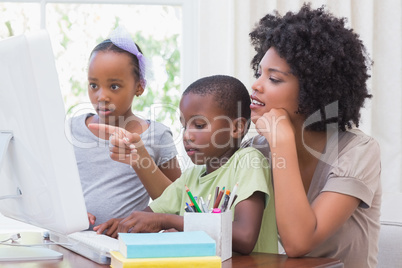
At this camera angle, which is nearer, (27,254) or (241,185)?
(27,254)

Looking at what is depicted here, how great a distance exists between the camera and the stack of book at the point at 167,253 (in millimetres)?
823

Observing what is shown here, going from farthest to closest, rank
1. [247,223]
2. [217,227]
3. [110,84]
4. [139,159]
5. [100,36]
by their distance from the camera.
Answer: [100,36] < [110,84] < [139,159] < [247,223] < [217,227]

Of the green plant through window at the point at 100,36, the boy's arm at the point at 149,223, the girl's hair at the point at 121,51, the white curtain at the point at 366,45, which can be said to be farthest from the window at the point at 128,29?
the boy's arm at the point at 149,223

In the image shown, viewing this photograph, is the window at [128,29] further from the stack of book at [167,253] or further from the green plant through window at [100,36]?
the stack of book at [167,253]

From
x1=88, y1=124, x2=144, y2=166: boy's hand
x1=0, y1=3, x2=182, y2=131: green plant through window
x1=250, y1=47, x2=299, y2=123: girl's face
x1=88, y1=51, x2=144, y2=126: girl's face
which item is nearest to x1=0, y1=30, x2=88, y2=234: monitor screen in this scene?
x1=88, y1=124, x2=144, y2=166: boy's hand

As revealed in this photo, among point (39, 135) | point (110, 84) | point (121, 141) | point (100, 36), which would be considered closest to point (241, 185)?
point (121, 141)

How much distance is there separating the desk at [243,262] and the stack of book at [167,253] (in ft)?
0.35

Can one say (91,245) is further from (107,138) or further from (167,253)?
(107,138)

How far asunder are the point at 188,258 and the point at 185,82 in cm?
152

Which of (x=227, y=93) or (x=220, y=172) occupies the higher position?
(x=227, y=93)

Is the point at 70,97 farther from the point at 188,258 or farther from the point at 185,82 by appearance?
the point at 188,258

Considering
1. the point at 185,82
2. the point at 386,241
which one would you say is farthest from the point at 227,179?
the point at 185,82

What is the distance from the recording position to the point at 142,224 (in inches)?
43.8

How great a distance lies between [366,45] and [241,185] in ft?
4.57
